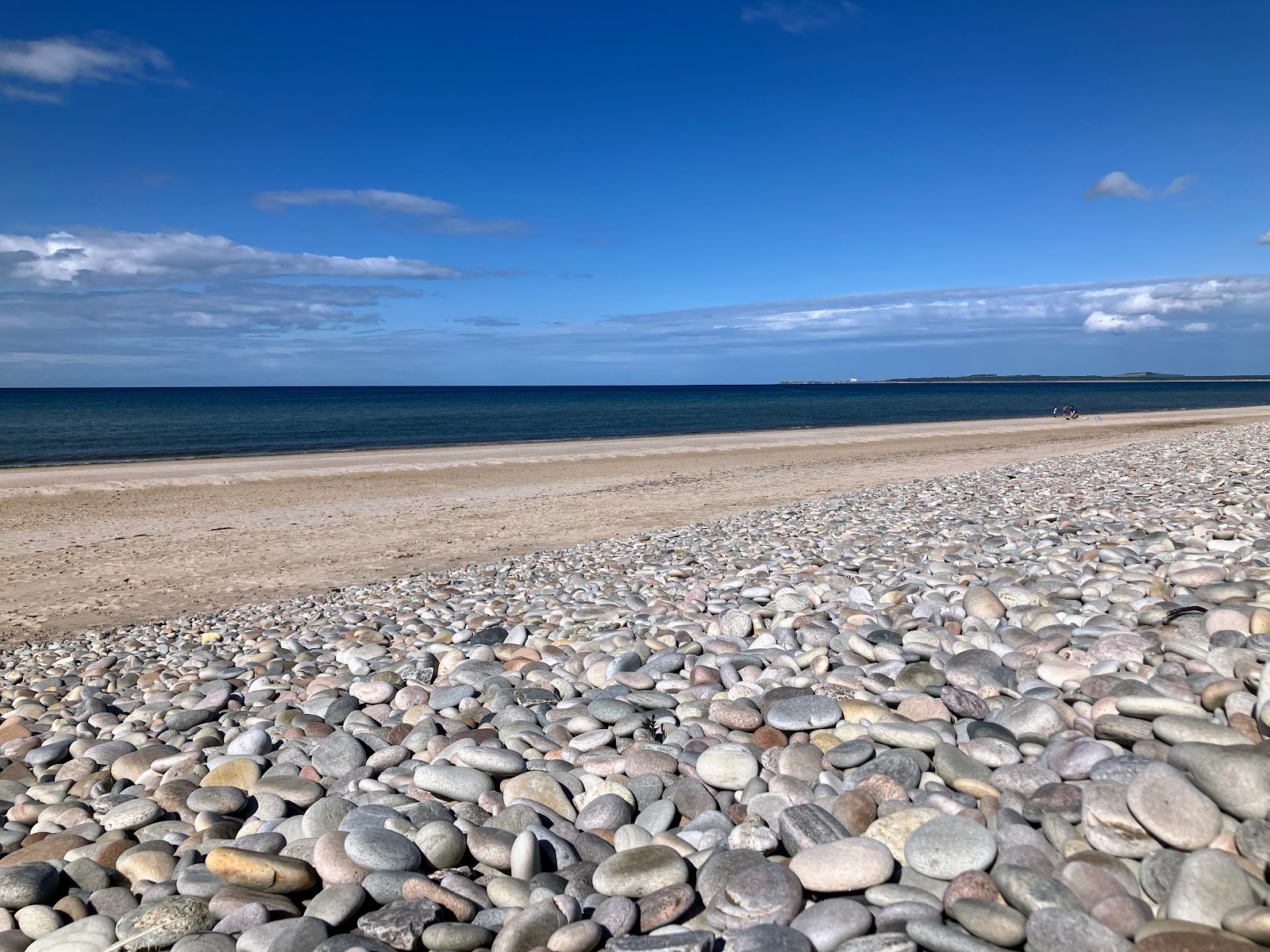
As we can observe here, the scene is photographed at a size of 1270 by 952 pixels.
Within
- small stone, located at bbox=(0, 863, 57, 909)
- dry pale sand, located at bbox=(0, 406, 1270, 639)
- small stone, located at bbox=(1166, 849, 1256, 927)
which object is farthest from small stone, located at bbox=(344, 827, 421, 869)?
dry pale sand, located at bbox=(0, 406, 1270, 639)

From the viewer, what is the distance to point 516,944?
7.67 feet

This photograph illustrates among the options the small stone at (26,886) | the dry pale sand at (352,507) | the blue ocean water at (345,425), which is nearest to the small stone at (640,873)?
the small stone at (26,886)

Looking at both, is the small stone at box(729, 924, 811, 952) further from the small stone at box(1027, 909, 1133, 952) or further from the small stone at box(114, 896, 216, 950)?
the small stone at box(114, 896, 216, 950)

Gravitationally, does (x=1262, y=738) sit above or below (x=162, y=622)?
above

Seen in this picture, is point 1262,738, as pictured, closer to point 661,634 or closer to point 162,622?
point 661,634

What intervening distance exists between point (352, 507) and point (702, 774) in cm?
1328

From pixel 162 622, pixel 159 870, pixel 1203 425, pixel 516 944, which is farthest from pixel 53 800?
pixel 1203 425

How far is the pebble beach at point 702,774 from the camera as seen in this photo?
239 cm

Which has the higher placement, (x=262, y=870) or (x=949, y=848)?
(x=949, y=848)

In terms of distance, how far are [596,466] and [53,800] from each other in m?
19.2

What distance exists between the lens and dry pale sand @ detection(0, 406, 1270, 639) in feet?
31.3

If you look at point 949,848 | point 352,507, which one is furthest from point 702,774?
point 352,507

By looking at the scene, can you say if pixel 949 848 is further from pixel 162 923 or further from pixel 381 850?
pixel 162 923

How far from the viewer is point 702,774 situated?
10.7 ft
